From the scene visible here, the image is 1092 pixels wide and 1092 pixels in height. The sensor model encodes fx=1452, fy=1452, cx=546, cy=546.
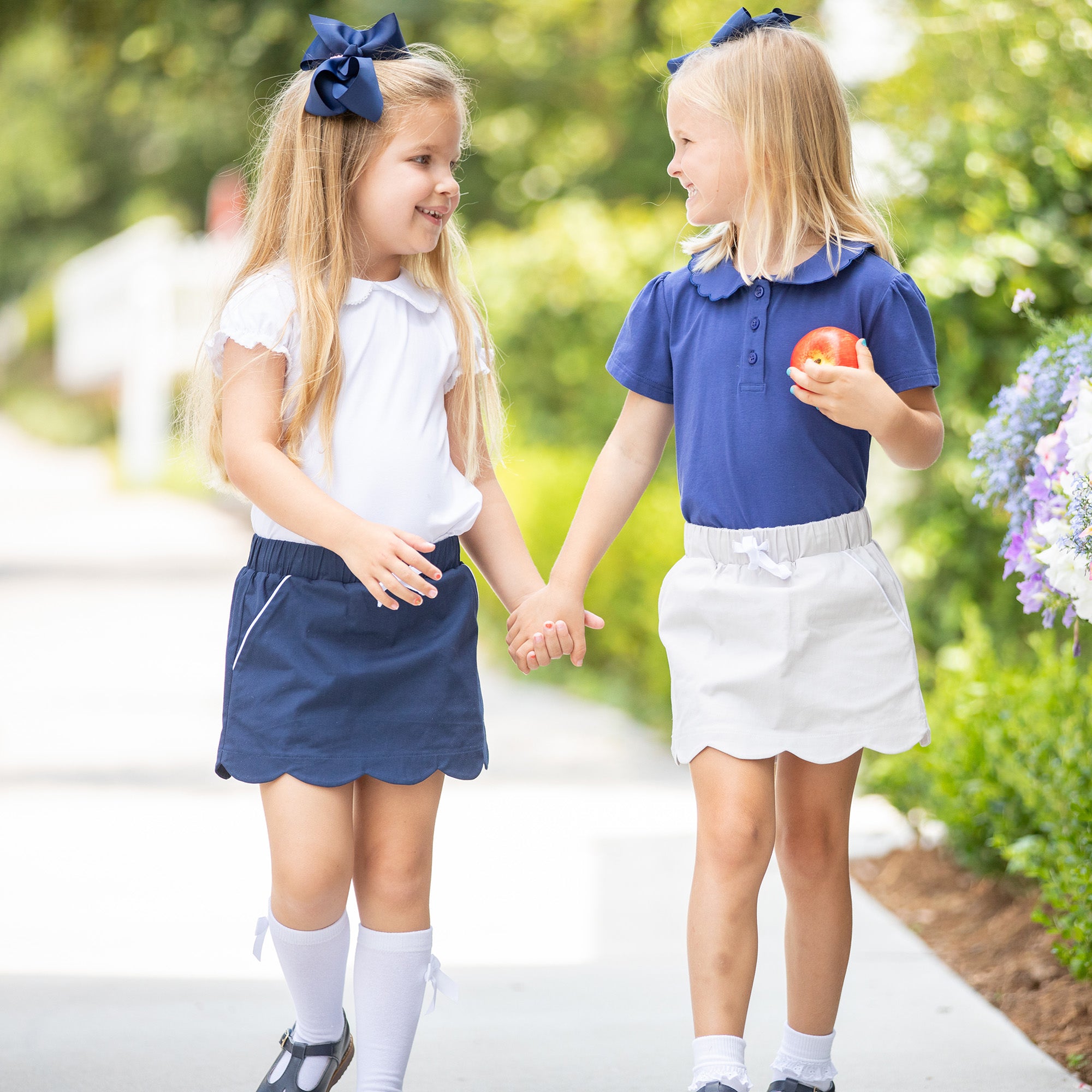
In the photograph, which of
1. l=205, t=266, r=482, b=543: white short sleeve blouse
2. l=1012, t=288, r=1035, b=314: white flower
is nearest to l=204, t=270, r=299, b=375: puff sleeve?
l=205, t=266, r=482, b=543: white short sleeve blouse

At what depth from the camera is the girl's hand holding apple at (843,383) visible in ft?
7.01

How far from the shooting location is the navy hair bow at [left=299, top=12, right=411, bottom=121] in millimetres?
2285

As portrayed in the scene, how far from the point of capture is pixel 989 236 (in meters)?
4.46

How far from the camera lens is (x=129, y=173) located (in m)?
30.6

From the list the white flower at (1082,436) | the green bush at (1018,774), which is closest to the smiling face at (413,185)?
the white flower at (1082,436)

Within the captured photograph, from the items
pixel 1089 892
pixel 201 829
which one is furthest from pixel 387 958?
pixel 201 829

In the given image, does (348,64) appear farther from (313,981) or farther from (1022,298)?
(313,981)

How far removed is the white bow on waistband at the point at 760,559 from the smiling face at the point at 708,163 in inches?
20.9

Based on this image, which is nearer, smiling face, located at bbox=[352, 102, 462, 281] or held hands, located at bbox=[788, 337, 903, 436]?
held hands, located at bbox=[788, 337, 903, 436]

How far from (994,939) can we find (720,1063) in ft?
4.97

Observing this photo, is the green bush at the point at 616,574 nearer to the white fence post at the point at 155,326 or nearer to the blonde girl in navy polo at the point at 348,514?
the blonde girl in navy polo at the point at 348,514

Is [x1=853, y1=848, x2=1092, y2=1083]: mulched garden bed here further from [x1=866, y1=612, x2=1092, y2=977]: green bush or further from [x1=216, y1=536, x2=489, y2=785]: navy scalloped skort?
Result: [x1=216, y1=536, x2=489, y2=785]: navy scalloped skort

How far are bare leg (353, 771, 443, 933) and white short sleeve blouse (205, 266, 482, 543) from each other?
1.38 ft

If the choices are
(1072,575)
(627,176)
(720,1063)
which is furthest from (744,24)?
(627,176)
